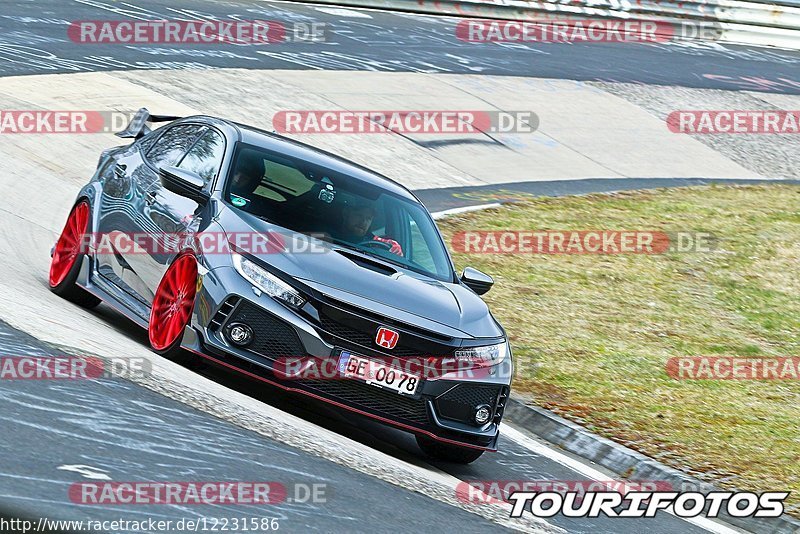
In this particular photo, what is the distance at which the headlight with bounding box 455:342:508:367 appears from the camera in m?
7.44

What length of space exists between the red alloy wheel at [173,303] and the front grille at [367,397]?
2.90 feet

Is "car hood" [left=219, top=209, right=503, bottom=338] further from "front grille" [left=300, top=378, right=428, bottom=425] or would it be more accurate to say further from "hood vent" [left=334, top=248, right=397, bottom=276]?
"front grille" [left=300, top=378, right=428, bottom=425]

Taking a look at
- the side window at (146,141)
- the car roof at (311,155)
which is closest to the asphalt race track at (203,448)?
the side window at (146,141)

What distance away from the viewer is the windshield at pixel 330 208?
26.5ft

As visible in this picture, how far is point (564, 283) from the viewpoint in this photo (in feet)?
44.2

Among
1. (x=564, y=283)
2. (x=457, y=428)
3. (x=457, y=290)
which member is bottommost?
(x=564, y=283)

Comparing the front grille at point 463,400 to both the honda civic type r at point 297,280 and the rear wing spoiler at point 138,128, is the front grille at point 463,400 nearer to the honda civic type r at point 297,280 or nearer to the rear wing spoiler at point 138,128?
the honda civic type r at point 297,280

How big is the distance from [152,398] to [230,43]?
15.6m

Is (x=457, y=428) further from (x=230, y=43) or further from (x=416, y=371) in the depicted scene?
(x=230, y=43)

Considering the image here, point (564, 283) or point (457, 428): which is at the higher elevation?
point (457, 428)

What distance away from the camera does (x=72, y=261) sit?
911 centimetres

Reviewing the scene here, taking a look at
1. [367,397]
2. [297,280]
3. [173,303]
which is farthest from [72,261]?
[367,397]

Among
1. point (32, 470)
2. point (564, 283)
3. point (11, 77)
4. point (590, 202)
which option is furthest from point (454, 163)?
point (32, 470)

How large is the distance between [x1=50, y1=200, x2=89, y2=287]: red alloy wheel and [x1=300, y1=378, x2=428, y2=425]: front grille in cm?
282
